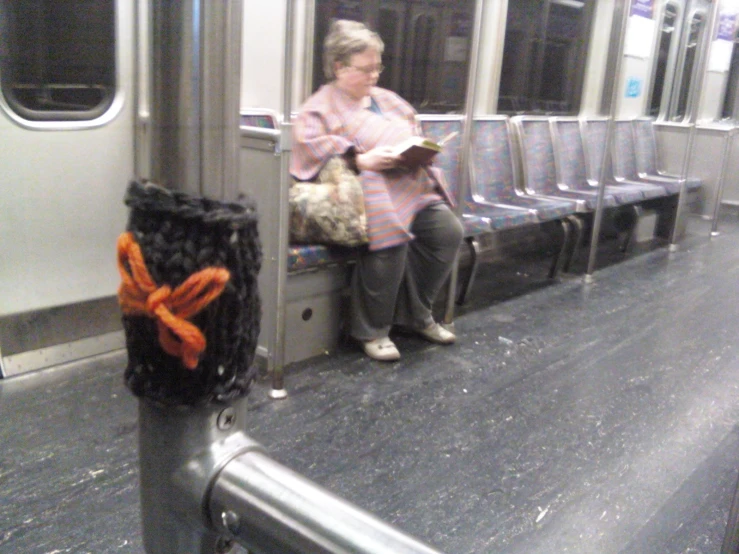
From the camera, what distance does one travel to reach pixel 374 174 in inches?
123

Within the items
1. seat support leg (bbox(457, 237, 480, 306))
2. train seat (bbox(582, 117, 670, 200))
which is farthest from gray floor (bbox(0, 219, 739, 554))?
train seat (bbox(582, 117, 670, 200))

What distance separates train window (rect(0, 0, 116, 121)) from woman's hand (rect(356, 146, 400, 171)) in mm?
1068

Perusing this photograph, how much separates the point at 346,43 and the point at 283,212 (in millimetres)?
953

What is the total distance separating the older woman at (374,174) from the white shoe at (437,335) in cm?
20

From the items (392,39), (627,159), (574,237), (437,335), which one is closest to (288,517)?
(437,335)

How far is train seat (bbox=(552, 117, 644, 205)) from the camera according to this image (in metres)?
5.34

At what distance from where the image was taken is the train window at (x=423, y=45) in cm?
413

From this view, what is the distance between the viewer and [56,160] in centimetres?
275

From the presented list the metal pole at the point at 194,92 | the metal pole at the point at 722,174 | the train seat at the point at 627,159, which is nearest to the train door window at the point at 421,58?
the train seat at the point at 627,159

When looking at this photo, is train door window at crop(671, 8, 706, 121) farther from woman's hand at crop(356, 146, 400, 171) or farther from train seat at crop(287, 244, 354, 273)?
train seat at crop(287, 244, 354, 273)

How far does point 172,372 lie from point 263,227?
233cm

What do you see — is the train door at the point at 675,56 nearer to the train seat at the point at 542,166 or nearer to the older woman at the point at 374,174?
the train seat at the point at 542,166

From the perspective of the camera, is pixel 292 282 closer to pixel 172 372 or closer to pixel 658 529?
pixel 658 529

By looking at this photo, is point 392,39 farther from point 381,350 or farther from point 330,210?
point 381,350
